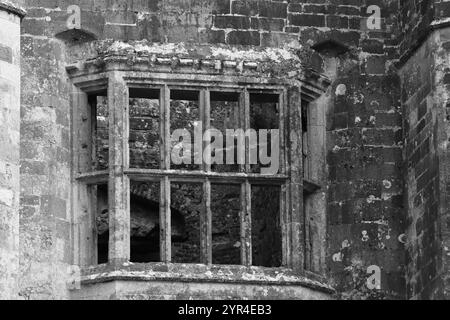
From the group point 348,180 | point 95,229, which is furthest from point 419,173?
point 95,229

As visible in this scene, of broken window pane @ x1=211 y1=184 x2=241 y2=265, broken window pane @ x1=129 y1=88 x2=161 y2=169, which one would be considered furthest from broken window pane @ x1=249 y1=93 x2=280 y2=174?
broken window pane @ x1=211 y1=184 x2=241 y2=265

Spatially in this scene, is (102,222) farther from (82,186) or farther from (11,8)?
(11,8)

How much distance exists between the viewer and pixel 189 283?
22266 mm

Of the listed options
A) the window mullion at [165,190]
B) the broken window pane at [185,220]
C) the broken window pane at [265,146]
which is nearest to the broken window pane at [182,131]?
the broken window pane at [185,220]

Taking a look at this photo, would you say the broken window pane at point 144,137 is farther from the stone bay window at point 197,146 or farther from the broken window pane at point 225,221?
the stone bay window at point 197,146

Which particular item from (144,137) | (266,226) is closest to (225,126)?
(144,137)

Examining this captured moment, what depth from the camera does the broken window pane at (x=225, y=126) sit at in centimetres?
2314

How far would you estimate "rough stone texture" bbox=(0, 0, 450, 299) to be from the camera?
73.3ft

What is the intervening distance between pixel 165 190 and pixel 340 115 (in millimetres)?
1968

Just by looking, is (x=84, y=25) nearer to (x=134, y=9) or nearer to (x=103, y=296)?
(x=134, y=9)

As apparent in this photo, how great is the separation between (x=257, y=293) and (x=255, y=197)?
4729 millimetres

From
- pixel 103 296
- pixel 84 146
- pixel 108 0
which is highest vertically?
pixel 108 0

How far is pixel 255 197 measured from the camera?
27016 mm

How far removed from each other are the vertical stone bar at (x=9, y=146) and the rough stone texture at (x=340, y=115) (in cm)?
8
